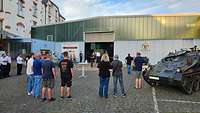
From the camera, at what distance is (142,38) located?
97.2ft

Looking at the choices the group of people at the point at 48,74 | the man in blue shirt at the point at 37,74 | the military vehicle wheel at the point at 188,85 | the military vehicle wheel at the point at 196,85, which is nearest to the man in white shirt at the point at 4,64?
the group of people at the point at 48,74

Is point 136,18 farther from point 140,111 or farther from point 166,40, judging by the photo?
point 140,111

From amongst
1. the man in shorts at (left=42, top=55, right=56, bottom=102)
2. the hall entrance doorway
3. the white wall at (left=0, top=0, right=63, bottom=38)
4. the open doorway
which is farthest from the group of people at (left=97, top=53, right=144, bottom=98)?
the open doorway

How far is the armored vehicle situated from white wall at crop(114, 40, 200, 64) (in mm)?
14938

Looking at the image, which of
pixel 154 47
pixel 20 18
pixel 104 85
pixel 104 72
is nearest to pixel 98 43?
pixel 154 47

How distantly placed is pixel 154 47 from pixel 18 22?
15372mm

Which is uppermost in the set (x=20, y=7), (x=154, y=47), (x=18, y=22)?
(x=20, y=7)

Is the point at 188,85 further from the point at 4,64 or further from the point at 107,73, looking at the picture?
A: the point at 4,64

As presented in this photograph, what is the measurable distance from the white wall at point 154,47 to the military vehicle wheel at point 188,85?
54.9 ft

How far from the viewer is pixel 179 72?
458 inches

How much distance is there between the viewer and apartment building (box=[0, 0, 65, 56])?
26828mm

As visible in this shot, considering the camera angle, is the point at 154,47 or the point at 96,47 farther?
the point at 96,47

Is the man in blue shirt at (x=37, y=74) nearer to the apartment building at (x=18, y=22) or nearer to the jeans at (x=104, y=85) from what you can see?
the jeans at (x=104, y=85)

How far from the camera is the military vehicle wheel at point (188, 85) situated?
37.9 feet
